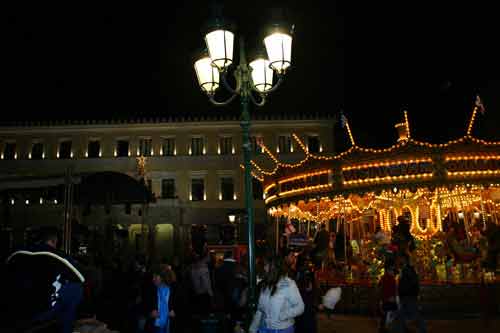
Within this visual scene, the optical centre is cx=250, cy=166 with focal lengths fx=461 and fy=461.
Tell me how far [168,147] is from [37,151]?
11482 mm

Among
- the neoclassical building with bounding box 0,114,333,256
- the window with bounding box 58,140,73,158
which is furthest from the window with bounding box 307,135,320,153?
the window with bounding box 58,140,73,158

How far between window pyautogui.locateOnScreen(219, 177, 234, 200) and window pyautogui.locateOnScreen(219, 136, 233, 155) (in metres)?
2.34

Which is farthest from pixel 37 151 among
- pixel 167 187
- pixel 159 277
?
pixel 159 277

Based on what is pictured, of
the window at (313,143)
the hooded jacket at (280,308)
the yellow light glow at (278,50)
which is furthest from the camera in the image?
the window at (313,143)

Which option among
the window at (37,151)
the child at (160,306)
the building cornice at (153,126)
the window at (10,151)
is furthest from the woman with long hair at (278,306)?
the window at (10,151)

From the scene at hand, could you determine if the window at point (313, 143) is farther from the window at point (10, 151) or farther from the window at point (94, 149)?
the window at point (10, 151)

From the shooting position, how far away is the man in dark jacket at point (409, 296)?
8398 millimetres

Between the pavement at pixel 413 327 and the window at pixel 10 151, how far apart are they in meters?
36.2

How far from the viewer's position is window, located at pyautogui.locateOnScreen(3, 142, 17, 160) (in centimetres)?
4012

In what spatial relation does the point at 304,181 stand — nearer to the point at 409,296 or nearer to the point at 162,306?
the point at 409,296

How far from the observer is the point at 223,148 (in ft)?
131

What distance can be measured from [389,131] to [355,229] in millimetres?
9746

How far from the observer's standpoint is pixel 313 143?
3988 centimetres

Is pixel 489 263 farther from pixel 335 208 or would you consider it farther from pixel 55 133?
pixel 55 133
